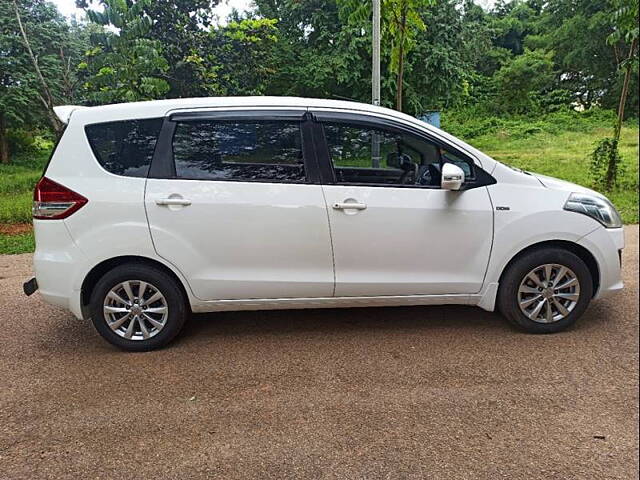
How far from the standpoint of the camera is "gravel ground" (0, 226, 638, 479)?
1979 millimetres

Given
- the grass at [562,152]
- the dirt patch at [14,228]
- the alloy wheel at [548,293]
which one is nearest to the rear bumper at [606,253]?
the alloy wheel at [548,293]

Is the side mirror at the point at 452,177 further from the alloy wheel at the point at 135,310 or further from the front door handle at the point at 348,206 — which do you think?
the alloy wheel at the point at 135,310

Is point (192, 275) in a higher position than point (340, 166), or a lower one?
lower

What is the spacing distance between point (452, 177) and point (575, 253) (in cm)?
107

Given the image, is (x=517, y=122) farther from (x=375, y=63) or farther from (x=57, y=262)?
(x=57, y=262)

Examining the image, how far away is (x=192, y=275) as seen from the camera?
2857 mm

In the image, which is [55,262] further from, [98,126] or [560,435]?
[560,435]

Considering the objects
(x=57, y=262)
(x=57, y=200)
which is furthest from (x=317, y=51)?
(x=57, y=262)

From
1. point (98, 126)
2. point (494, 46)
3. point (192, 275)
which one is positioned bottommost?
point (192, 275)

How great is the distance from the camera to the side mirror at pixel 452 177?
284 cm

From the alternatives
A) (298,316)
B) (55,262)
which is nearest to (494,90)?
(298,316)

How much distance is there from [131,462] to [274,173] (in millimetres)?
1681

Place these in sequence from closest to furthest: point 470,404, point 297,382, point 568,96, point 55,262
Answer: point 470,404 → point 297,382 → point 55,262 → point 568,96

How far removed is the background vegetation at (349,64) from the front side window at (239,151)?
1.16ft
